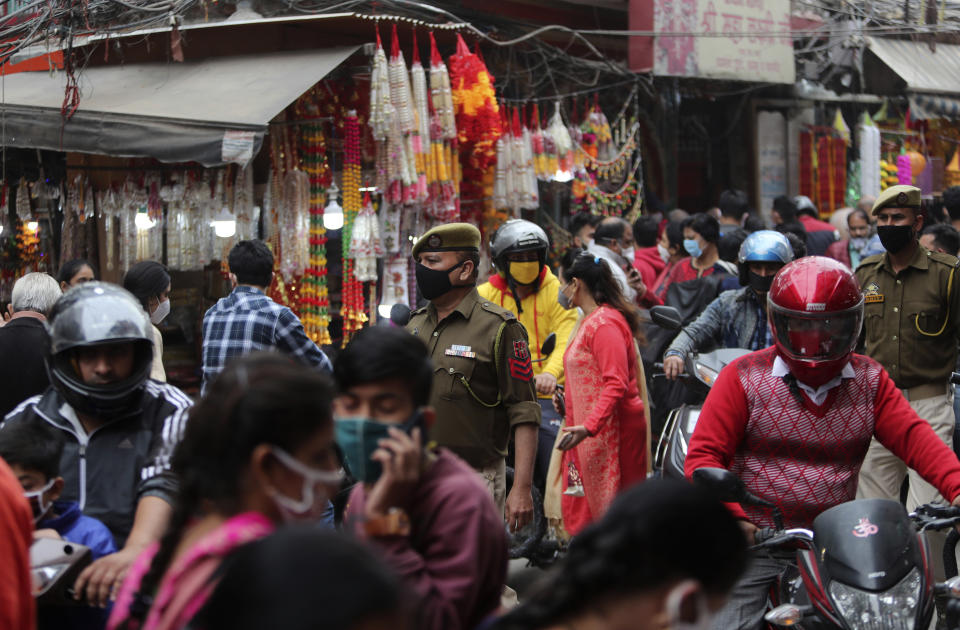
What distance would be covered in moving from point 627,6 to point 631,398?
7.88m

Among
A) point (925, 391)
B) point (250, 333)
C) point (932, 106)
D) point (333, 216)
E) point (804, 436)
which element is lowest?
point (925, 391)

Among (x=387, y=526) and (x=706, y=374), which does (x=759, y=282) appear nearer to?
(x=706, y=374)

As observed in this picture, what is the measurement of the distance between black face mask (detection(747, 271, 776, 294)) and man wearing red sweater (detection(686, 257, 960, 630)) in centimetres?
244

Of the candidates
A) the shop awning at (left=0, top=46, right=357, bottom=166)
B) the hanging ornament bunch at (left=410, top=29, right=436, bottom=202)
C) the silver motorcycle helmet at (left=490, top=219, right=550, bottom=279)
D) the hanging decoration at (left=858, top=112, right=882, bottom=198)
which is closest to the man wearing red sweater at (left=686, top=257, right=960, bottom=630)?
the silver motorcycle helmet at (left=490, top=219, right=550, bottom=279)

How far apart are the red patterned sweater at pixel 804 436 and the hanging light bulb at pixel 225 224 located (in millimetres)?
5813

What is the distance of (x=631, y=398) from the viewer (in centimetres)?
650

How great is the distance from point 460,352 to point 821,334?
1.75 m

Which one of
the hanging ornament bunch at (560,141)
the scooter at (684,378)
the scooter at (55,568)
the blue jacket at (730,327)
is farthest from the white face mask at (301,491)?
the hanging ornament bunch at (560,141)

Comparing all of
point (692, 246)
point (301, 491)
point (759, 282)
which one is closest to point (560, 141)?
point (692, 246)

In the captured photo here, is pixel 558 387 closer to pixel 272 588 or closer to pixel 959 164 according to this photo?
pixel 272 588

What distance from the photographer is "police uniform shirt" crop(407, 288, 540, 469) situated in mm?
5164

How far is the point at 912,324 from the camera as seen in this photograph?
257 inches

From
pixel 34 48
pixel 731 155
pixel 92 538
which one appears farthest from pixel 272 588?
pixel 731 155

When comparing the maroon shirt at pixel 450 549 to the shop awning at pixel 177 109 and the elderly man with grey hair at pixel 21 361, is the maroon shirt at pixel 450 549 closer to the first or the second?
the elderly man with grey hair at pixel 21 361
